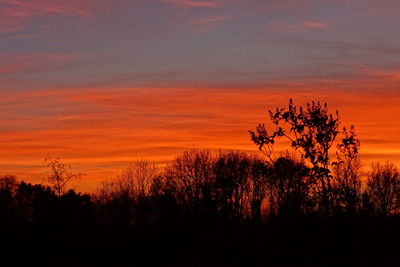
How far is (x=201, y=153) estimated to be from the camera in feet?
313

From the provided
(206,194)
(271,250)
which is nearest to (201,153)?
(206,194)

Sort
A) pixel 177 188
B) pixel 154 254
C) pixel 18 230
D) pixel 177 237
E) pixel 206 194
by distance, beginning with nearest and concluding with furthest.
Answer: pixel 154 254 → pixel 177 237 → pixel 18 230 → pixel 206 194 → pixel 177 188

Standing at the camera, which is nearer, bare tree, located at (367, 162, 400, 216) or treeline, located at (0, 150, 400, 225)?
treeline, located at (0, 150, 400, 225)

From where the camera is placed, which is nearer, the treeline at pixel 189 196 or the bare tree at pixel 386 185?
the treeline at pixel 189 196

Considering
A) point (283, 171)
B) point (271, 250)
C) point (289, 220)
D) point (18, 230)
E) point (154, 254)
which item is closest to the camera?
point (283, 171)

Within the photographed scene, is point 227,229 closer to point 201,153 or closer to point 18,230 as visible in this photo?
point 18,230

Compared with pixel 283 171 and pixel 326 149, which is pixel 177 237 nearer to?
pixel 283 171

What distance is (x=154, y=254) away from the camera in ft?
152

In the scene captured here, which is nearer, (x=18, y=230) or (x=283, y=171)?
(x=283, y=171)

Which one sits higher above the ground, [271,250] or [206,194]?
[206,194]

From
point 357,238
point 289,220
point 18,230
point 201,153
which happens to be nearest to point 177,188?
point 201,153

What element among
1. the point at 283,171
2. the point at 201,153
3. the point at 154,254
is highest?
the point at 201,153

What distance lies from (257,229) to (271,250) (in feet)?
24.2

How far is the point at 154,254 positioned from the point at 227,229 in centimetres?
605
